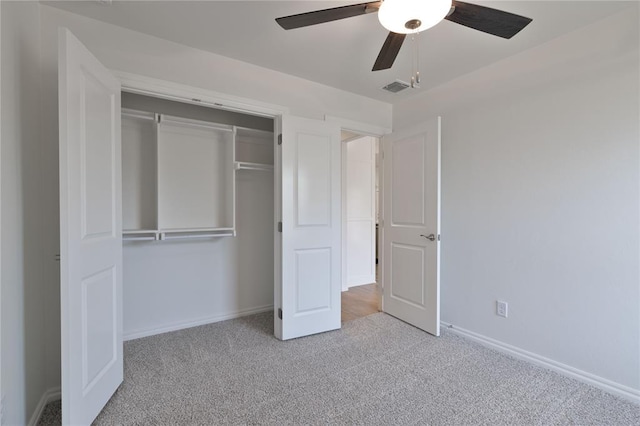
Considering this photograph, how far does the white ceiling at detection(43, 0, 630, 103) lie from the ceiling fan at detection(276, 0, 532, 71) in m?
0.51

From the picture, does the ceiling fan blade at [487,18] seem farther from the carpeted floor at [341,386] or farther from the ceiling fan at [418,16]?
the carpeted floor at [341,386]

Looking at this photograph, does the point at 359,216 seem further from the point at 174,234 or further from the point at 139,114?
the point at 139,114

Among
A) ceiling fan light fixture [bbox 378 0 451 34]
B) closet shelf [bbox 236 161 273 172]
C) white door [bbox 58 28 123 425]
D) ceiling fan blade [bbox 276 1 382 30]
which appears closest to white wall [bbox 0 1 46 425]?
white door [bbox 58 28 123 425]

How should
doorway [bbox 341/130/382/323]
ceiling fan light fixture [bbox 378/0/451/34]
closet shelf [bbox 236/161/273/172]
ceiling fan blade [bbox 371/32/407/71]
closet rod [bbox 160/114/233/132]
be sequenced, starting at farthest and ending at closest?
doorway [bbox 341/130/382/323]
closet shelf [bbox 236/161/273/172]
closet rod [bbox 160/114/233/132]
ceiling fan blade [bbox 371/32/407/71]
ceiling fan light fixture [bbox 378/0/451/34]

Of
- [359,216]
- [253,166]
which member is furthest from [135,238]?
[359,216]

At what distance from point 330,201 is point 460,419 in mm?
1915

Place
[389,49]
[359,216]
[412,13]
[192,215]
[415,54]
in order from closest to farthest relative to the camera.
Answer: [412,13]
[389,49]
[415,54]
[192,215]
[359,216]

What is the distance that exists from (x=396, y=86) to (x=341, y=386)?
267 centimetres

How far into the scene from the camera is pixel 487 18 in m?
1.39

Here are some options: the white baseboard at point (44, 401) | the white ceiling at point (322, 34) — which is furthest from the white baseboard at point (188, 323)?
the white ceiling at point (322, 34)

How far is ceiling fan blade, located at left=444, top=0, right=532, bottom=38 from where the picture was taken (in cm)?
133

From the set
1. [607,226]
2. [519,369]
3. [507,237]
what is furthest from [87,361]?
[607,226]

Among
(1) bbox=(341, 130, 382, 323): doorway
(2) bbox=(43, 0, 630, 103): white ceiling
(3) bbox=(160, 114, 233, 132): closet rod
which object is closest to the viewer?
(2) bbox=(43, 0, 630, 103): white ceiling

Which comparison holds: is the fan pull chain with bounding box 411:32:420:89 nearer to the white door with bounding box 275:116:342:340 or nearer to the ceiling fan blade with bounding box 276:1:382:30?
the ceiling fan blade with bounding box 276:1:382:30
